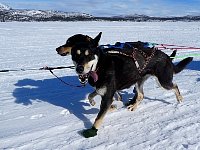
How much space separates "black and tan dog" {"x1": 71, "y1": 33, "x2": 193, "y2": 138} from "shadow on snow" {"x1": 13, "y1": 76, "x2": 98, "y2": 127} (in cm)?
59

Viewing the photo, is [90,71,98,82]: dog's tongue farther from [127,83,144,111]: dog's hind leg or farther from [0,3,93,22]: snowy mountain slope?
[0,3,93,22]: snowy mountain slope

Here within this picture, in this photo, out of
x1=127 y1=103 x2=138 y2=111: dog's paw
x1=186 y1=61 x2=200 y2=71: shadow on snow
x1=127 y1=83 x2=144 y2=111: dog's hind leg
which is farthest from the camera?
x1=186 y1=61 x2=200 y2=71: shadow on snow

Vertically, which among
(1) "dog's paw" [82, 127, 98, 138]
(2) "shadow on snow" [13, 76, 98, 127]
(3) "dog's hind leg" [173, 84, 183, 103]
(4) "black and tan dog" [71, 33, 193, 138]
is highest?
(4) "black and tan dog" [71, 33, 193, 138]

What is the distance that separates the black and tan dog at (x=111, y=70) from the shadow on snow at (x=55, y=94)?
1.92ft

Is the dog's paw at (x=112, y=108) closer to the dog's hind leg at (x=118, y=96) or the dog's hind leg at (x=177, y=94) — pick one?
the dog's hind leg at (x=118, y=96)

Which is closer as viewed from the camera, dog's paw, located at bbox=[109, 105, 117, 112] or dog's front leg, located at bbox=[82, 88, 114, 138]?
dog's front leg, located at bbox=[82, 88, 114, 138]

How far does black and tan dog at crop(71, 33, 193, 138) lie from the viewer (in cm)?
446

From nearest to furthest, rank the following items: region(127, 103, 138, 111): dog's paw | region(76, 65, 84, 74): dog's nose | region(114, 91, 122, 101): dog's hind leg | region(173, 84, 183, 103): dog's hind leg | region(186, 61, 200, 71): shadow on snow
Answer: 1. region(76, 65, 84, 74): dog's nose
2. region(127, 103, 138, 111): dog's paw
3. region(173, 84, 183, 103): dog's hind leg
4. region(114, 91, 122, 101): dog's hind leg
5. region(186, 61, 200, 71): shadow on snow

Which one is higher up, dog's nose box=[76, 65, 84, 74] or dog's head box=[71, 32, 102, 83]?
dog's head box=[71, 32, 102, 83]

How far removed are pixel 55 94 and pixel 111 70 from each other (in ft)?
7.80

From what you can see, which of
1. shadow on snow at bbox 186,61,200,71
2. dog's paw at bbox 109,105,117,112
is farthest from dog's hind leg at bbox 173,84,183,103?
shadow on snow at bbox 186,61,200,71

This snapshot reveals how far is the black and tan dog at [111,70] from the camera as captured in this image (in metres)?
4.46

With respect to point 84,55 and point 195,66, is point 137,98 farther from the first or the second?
point 195,66

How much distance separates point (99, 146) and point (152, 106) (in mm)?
1914
